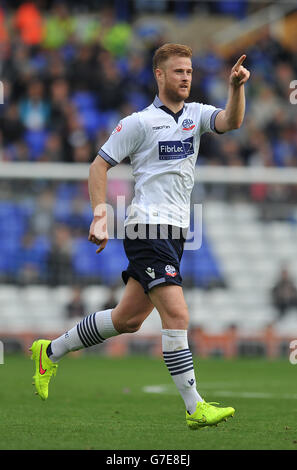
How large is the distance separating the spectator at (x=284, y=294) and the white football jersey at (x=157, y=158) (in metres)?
8.86

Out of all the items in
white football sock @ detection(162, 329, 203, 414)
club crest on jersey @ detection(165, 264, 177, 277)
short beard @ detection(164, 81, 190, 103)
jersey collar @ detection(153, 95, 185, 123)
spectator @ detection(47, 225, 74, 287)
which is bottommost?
spectator @ detection(47, 225, 74, 287)

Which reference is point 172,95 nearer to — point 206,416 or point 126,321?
point 126,321

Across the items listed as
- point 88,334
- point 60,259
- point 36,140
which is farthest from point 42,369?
point 36,140

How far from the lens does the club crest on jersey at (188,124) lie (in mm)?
6645

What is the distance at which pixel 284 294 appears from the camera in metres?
15.3

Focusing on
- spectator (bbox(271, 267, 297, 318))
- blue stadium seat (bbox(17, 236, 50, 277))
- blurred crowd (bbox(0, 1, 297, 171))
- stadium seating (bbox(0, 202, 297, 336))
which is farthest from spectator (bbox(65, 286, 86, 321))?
spectator (bbox(271, 267, 297, 318))

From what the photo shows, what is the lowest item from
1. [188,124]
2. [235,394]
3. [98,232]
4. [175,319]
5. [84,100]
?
[235,394]

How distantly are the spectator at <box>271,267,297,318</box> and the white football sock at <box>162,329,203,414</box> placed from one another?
29.8 ft

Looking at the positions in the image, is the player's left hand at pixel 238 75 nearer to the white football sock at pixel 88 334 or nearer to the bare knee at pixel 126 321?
the bare knee at pixel 126 321

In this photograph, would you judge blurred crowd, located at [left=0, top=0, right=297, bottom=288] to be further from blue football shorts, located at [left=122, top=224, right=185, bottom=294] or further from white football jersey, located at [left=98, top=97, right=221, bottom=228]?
blue football shorts, located at [left=122, top=224, right=185, bottom=294]

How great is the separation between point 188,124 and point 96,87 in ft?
40.2

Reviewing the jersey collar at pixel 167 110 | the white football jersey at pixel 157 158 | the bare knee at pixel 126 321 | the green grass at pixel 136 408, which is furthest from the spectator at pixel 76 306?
the jersey collar at pixel 167 110

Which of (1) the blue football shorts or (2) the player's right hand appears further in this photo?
(1) the blue football shorts

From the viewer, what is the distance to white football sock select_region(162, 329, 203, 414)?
6270mm
